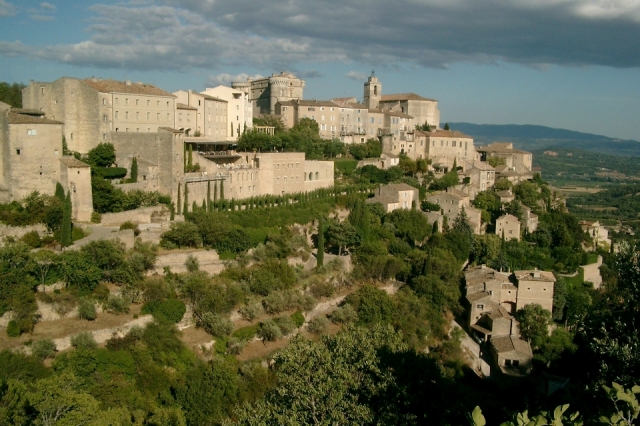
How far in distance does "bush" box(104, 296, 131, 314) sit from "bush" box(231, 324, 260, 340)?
4.39m

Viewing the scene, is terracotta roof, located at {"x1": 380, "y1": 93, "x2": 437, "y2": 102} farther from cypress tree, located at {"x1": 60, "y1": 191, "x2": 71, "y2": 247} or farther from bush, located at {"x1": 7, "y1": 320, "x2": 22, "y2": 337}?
bush, located at {"x1": 7, "y1": 320, "x2": 22, "y2": 337}

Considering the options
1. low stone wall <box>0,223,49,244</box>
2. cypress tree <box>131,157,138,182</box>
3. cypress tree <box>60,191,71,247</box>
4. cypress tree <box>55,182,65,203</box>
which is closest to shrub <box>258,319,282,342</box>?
cypress tree <box>60,191,71,247</box>

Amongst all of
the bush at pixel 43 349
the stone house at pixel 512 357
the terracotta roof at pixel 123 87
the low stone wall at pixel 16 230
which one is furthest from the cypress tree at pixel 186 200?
the stone house at pixel 512 357

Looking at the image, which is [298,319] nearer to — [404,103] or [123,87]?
[123,87]

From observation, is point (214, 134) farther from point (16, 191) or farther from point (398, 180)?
point (16, 191)

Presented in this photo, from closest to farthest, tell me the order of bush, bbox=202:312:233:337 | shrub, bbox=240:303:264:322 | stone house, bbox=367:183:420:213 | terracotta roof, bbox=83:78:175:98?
bush, bbox=202:312:233:337 → shrub, bbox=240:303:264:322 → terracotta roof, bbox=83:78:175:98 → stone house, bbox=367:183:420:213

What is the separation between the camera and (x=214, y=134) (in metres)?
44.8

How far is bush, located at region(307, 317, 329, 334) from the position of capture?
27.8 m

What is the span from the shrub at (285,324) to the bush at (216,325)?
238cm

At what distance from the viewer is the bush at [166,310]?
24344 mm

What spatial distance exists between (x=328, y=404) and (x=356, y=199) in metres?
25.9

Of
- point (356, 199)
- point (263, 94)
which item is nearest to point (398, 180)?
point (356, 199)

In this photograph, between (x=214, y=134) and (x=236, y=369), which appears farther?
(x=214, y=134)

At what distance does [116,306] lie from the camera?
24109 millimetres
